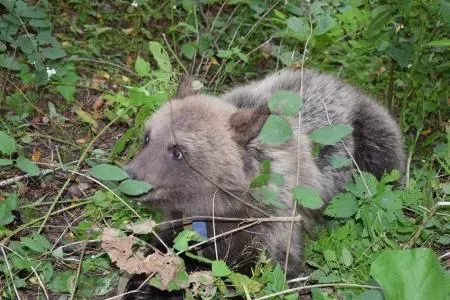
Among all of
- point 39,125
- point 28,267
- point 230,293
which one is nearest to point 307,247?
point 230,293

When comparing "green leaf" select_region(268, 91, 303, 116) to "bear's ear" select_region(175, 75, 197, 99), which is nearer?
"green leaf" select_region(268, 91, 303, 116)

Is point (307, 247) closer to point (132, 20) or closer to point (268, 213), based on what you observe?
point (268, 213)

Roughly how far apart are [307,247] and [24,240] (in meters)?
1.68

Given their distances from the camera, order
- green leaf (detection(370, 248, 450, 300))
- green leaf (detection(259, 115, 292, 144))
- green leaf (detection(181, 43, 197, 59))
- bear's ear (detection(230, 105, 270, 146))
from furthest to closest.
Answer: green leaf (detection(181, 43, 197, 59)) → bear's ear (detection(230, 105, 270, 146)) → green leaf (detection(259, 115, 292, 144)) → green leaf (detection(370, 248, 450, 300))

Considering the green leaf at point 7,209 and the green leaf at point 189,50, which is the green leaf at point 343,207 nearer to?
the green leaf at point 7,209

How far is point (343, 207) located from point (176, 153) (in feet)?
3.27

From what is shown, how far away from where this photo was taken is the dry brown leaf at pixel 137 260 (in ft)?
11.4

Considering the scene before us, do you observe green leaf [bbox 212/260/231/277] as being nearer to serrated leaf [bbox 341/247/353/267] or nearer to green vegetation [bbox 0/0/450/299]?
green vegetation [bbox 0/0/450/299]

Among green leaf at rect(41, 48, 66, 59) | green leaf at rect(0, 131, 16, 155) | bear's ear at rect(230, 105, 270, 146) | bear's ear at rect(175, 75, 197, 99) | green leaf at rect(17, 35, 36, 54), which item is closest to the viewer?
green leaf at rect(0, 131, 16, 155)

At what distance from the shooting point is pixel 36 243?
4.09m

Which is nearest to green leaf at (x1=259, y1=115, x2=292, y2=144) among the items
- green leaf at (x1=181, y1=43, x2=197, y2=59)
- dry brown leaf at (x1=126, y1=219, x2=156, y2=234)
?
dry brown leaf at (x1=126, y1=219, x2=156, y2=234)

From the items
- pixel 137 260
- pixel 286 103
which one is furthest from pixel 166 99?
pixel 137 260

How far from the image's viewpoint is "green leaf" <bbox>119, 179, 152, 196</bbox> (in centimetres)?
376

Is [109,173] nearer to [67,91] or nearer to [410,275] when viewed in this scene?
[410,275]
